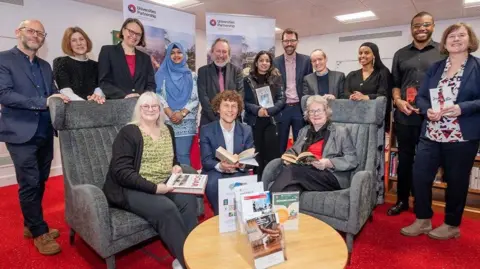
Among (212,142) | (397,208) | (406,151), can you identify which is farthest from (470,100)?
(212,142)

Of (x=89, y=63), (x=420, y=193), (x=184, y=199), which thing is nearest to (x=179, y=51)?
(x=89, y=63)

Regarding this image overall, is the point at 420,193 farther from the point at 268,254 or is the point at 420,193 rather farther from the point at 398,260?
the point at 268,254

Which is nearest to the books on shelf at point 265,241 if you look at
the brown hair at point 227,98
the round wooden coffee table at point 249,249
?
the round wooden coffee table at point 249,249

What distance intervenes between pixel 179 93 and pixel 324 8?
161 inches

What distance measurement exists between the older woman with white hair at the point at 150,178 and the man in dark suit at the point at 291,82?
1546 millimetres

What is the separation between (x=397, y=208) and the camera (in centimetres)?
316

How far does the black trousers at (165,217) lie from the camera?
187 centimetres

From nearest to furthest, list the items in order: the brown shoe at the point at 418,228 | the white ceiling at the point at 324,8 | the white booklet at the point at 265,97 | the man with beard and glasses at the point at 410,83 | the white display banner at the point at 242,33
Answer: the brown shoe at the point at 418,228, the man with beard and glasses at the point at 410,83, the white booklet at the point at 265,97, the white display banner at the point at 242,33, the white ceiling at the point at 324,8

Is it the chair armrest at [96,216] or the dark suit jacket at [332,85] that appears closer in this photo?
the chair armrest at [96,216]

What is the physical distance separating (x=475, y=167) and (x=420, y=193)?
3.53 ft

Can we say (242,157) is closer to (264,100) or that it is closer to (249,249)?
(249,249)

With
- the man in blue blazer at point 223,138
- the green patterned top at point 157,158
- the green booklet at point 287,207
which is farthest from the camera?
the man in blue blazer at point 223,138

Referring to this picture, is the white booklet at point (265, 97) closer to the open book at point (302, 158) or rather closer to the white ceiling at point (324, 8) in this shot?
the open book at point (302, 158)

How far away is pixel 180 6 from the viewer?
19.0ft
